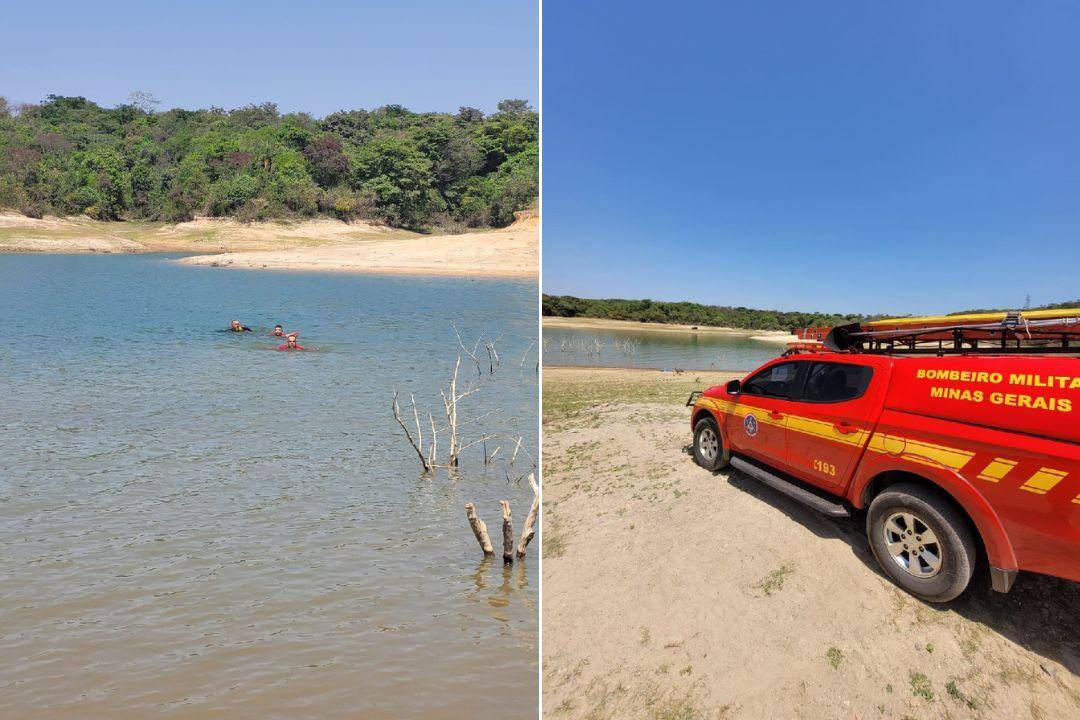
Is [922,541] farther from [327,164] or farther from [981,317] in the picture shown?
[327,164]

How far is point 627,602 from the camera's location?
208 inches

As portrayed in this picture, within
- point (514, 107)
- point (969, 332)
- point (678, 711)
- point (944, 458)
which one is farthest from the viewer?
point (514, 107)

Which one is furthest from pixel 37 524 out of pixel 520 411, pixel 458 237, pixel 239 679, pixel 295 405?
pixel 458 237

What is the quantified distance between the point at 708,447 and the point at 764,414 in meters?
1.26

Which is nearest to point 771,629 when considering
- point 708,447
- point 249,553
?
point 708,447

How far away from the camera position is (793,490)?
6328 millimetres

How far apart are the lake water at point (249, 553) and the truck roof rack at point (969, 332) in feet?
12.9

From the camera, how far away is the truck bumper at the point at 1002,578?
4426mm

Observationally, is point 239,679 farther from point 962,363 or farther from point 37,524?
point 962,363

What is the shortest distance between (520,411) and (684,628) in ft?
33.9

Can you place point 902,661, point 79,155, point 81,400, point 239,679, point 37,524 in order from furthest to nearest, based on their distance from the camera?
point 79,155 → point 81,400 → point 37,524 → point 239,679 → point 902,661

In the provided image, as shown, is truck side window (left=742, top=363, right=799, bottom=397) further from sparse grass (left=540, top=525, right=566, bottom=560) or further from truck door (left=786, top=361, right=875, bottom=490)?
sparse grass (left=540, top=525, right=566, bottom=560)

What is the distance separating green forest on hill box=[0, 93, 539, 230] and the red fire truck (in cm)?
6508

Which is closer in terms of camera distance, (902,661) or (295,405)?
(902,661)
